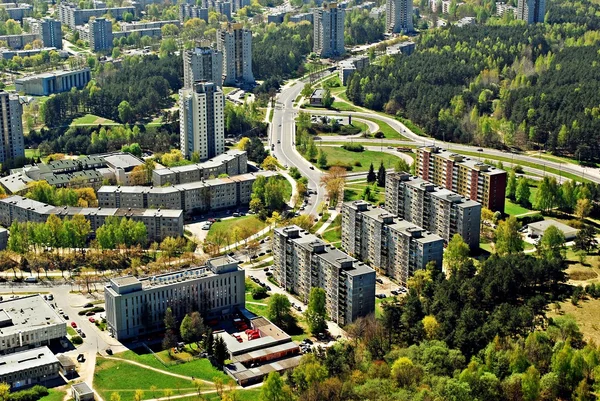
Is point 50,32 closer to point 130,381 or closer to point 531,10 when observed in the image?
point 531,10

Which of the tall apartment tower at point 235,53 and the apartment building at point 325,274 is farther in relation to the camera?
the tall apartment tower at point 235,53

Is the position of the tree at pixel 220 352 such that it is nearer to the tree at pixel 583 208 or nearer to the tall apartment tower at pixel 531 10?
the tree at pixel 583 208

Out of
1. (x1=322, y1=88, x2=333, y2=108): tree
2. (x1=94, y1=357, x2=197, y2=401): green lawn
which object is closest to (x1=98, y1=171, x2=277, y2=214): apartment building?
(x1=94, y1=357, x2=197, y2=401): green lawn

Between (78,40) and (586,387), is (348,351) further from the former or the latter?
(78,40)

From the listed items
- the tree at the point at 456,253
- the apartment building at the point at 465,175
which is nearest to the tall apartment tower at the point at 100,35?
the apartment building at the point at 465,175

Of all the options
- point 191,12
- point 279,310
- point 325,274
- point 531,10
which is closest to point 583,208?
point 325,274

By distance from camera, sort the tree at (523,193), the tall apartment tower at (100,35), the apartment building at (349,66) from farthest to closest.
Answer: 1. the tall apartment tower at (100,35)
2. the apartment building at (349,66)
3. the tree at (523,193)
